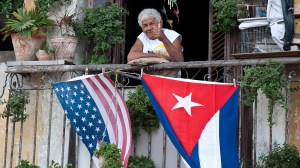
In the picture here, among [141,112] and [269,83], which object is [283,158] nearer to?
[269,83]

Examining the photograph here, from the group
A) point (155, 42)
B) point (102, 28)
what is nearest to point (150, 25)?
point (155, 42)

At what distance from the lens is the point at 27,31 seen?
1029cm

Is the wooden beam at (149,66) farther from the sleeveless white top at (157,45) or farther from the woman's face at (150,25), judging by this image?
the woman's face at (150,25)

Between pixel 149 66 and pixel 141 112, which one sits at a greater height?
pixel 149 66

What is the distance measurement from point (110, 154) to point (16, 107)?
1584mm

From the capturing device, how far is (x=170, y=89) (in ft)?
30.0

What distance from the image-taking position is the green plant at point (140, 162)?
948 cm

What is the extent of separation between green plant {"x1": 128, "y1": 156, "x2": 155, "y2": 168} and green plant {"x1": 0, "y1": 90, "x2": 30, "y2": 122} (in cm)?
155

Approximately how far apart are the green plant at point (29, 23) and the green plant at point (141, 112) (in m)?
1.59

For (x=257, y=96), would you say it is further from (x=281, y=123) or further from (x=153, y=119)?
(x=153, y=119)

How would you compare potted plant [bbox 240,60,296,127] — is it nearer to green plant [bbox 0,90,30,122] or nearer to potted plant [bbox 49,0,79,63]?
potted plant [bbox 49,0,79,63]

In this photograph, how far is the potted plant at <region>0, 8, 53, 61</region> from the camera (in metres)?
10.3

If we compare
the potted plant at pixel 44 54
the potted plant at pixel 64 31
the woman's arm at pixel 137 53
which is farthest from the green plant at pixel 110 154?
the potted plant at pixel 44 54

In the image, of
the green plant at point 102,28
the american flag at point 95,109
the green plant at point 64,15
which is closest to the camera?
the american flag at point 95,109
